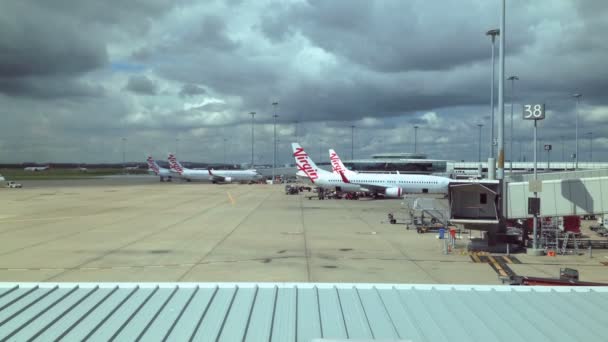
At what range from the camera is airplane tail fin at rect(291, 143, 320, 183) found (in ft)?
264

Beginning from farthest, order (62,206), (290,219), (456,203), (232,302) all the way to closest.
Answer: (62,206) < (290,219) < (456,203) < (232,302)

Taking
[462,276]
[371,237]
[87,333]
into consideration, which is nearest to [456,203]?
[371,237]

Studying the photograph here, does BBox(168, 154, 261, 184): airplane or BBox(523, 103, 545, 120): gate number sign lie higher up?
BBox(523, 103, 545, 120): gate number sign

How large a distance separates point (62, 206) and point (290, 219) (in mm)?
29948

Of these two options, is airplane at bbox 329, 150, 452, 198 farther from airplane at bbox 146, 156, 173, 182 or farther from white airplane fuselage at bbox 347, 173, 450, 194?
airplane at bbox 146, 156, 173, 182

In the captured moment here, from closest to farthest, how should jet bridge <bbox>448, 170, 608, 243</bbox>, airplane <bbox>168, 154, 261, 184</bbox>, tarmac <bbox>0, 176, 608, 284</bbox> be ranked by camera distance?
1. tarmac <bbox>0, 176, 608, 284</bbox>
2. jet bridge <bbox>448, 170, 608, 243</bbox>
3. airplane <bbox>168, 154, 261, 184</bbox>

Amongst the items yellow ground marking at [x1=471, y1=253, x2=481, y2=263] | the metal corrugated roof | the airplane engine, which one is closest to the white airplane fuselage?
the airplane engine

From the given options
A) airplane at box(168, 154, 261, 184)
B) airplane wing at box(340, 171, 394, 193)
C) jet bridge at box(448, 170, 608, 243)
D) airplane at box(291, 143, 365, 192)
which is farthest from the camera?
airplane at box(168, 154, 261, 184)

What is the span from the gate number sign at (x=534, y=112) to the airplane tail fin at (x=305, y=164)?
51.7m

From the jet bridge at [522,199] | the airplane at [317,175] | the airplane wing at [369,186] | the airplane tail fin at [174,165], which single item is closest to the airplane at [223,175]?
the airplane tail fin at [174,165]

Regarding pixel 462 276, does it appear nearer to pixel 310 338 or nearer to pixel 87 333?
pixel 310 338

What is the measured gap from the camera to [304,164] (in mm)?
82188

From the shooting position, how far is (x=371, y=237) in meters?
33.8

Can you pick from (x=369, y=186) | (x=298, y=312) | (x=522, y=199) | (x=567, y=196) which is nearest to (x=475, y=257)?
(x=522, y=199)
